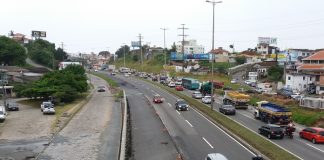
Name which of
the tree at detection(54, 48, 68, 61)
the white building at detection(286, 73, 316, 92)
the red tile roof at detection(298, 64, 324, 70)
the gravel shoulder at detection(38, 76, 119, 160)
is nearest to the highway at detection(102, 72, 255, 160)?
the gravel shoulder at detection(38, 76, 119, 160)

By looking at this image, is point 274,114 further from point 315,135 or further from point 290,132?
point 315,135

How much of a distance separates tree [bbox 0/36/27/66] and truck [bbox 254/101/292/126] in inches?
3380

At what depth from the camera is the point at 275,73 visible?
328 feet

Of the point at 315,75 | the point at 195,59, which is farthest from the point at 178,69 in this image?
the point at 315,75

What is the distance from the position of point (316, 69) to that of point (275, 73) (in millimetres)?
18970

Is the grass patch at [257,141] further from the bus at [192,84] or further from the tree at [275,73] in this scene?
the tree at [275,73]

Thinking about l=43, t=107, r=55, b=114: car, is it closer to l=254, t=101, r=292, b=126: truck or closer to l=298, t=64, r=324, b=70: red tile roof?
l=254, t=101, r=292, b=126: truck

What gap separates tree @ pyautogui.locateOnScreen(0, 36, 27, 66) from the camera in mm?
113062

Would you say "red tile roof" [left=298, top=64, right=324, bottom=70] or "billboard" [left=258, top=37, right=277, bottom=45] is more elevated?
"billboard" [left=258, top=37, right=277, bottom=45]

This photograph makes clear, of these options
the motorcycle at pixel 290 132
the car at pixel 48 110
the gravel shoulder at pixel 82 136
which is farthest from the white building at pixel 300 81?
the car at pixel 48 110

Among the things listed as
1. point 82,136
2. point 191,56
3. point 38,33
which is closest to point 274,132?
point 82,136

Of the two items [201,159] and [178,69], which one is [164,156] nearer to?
[201,159]

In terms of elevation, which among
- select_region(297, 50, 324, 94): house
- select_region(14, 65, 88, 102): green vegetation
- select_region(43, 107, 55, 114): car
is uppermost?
select_region(297, 50, 324, 94): house

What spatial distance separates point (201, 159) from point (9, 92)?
62.2 metres
